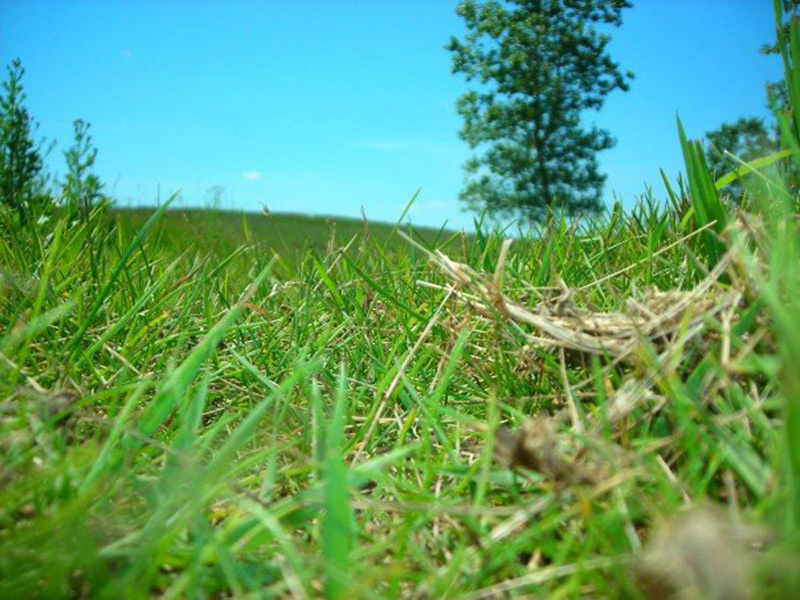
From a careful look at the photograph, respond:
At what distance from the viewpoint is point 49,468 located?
1.11 metres

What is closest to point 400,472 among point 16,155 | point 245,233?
point 245,233

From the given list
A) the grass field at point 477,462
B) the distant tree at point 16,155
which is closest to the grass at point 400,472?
the grass field at point 477,462

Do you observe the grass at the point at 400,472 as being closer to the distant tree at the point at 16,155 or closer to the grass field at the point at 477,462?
the grass field at the point at 477,462

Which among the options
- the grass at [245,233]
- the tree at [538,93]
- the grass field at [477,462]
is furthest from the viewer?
the tree at [538,93]

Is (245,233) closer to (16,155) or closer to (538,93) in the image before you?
(16,155)

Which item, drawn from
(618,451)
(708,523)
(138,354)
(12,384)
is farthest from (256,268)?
(708,523)

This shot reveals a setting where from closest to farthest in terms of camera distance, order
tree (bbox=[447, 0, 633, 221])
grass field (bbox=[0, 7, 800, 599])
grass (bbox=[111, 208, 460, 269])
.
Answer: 1. grass field (bbox=[0, 7, 800, 599])
2. grass (bbox=[111, 208, 460, 269])
3. tree (bbox=[447, 0, 633, 221])

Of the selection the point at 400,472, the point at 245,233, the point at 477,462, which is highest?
the point at 245,233

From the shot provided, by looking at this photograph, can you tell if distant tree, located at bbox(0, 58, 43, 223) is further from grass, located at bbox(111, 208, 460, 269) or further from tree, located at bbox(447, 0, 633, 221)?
tree, located at bbox(447, 0, 633, 221)

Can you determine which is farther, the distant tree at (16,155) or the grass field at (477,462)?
the distant tree at (16,155)

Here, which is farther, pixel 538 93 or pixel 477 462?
pixel 538 93

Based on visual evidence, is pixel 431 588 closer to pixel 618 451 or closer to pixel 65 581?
pixel 618 451

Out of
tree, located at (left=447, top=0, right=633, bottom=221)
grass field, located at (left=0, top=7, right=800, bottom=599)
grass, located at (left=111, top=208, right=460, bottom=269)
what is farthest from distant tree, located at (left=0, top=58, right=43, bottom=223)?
tree, located at (left=447, top=0, right=633, bottom=221)

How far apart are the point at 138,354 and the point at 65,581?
1198 millimetres
